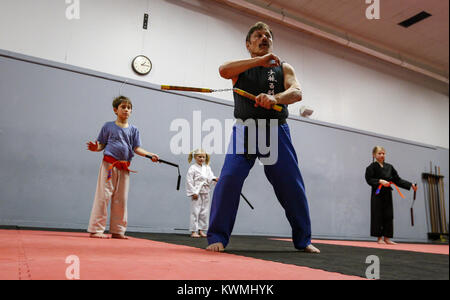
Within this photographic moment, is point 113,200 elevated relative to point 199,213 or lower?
elevated

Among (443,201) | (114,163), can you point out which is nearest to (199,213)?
(114,163)

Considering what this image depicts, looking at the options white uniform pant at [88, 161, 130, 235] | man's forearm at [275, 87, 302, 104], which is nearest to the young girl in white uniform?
white uniform pant at [88, 161, 130, 235]

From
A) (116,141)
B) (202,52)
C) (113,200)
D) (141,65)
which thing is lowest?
(113,200)

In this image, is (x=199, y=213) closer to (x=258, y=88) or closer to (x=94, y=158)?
(x=94, y=158)

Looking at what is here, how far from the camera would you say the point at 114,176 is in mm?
2729

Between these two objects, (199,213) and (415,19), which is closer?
(199,213)

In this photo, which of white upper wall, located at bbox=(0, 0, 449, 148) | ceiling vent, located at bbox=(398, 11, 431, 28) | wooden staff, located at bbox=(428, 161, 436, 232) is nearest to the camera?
white upper wall, located at bbox=(0, 0, 449, 148)

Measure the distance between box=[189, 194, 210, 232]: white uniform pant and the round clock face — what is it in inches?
75.1

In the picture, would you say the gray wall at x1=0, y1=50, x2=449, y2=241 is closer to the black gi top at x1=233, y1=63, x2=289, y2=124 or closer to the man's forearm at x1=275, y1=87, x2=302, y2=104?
the black gi top at x1=233, y1=63, x2=289, y2=124

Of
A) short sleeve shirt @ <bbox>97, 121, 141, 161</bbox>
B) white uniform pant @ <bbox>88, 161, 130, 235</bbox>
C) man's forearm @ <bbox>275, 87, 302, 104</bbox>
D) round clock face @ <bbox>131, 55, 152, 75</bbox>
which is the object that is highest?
round clock face @ <bbox>131, 55, 152, 75</bbox>

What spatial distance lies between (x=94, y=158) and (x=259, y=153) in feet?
9.90

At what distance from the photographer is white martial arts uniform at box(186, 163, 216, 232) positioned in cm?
403

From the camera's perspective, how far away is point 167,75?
196 inches

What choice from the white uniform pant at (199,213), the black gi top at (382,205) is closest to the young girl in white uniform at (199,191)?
the white uniform pant at (199,213)
